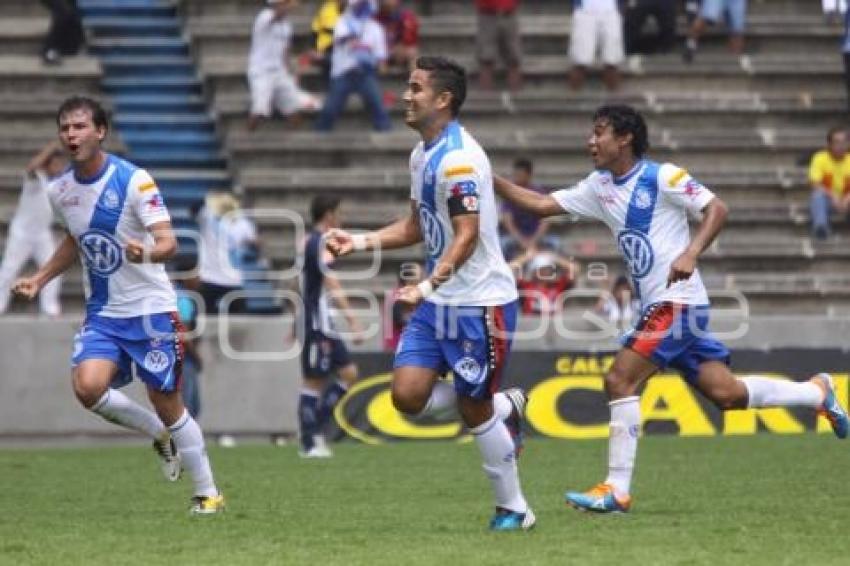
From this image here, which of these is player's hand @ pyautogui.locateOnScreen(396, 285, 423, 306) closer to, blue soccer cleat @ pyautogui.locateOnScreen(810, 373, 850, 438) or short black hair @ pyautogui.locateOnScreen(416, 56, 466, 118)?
short black hair @ pyautogui.locateOnScreen(416, 56, 466, 118)

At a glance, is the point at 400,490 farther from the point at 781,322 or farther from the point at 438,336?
the point at 781,322

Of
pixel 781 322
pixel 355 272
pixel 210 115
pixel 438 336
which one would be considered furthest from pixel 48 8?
pixel 438 336

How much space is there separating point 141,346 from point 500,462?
2466 mm

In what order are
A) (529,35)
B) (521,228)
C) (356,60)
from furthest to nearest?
(529,35)
(356,60)
(521,228)

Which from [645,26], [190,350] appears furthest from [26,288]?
[645,26]

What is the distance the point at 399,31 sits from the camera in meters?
26.9

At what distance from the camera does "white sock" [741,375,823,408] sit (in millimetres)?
13586

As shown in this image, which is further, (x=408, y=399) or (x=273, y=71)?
(x=273, y=71)

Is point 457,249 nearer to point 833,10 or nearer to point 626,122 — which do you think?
point 626,122

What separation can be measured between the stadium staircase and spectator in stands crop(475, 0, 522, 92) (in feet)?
10.8

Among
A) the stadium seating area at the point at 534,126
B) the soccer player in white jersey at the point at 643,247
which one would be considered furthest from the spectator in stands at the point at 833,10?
the soccer player in white jersey at the point at 643,247

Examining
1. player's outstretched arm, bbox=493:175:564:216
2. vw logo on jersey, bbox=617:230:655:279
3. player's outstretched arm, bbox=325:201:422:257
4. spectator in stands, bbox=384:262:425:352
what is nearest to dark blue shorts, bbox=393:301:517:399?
player's outstretched arm, bbox=325:201:422:257

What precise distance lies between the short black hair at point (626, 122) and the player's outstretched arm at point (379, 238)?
5.12 feet

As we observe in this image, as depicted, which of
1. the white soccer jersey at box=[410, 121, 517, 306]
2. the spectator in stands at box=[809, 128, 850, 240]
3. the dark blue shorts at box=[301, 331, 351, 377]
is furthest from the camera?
the spectator in stands at box=[809, 128, 850, 240]
